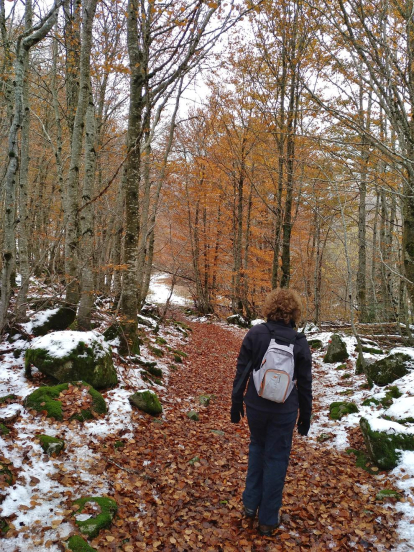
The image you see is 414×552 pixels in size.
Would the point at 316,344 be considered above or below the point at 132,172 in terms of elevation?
below

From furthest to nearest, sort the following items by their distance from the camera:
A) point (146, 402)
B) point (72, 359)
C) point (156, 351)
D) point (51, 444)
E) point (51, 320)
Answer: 1. point (156, 351)
2. point (51, 320)
3. point (146, 402)
4. point (72, 359)
5. point (51, 444)

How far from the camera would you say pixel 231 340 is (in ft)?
44.0

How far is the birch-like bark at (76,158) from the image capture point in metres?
6.26

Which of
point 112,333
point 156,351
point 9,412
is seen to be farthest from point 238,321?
point 9,412

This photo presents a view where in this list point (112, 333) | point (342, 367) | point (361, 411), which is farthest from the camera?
point (342, 367)

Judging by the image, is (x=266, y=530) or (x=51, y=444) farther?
(x=51, y=444)

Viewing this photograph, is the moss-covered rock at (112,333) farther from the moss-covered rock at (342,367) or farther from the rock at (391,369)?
the moss-covered rock at (342,367)

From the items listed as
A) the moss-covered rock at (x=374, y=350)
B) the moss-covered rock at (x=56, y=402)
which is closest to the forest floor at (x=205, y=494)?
the moss-covered rock at (x=56, y=402)

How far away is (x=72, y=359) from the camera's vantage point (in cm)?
493

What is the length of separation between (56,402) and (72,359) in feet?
2.73

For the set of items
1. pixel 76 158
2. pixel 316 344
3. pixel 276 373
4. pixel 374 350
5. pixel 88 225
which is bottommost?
pixel 316 344

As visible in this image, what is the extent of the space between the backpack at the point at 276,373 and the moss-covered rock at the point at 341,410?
10.9 ft

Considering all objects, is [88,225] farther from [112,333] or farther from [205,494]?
[205,494]

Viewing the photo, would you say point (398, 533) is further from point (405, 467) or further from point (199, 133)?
point (199, 133)
